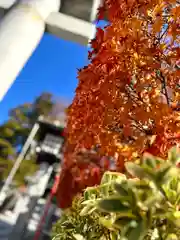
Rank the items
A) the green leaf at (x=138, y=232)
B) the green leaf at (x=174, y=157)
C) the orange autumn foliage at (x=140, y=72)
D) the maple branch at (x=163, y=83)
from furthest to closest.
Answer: the maple branch at (x=163, y=83) → the orange autumn foliage at (x=140, y=72) → the green leaf at (x=174, y=157) → the green leaf at (x=138, y=232)

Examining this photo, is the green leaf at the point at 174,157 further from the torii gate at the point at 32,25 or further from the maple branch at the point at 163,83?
the torii gate at the point at 32,25

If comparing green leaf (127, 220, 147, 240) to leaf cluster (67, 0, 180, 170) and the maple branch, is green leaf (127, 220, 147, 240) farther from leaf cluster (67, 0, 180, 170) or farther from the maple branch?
the maple branch

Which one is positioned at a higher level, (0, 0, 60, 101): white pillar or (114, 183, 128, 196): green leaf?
(0, 0, 60, 101): white pillar

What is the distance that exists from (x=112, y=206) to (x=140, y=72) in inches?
52.2

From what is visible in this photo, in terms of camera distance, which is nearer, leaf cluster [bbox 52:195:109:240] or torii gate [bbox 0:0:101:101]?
leaf cluster [bbox 52:195:109:240]

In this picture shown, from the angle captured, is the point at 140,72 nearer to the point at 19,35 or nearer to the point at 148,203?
the point at 19,35

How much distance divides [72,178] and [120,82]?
6.12 metres

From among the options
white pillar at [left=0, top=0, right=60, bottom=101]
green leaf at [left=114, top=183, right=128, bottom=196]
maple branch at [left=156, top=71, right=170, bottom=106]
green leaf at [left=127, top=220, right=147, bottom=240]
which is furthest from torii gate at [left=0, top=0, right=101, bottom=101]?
green leaf at [left=127, top=220, right=147, bottom=240]

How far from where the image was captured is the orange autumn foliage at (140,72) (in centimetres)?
→ 196

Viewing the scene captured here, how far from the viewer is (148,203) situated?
84cm

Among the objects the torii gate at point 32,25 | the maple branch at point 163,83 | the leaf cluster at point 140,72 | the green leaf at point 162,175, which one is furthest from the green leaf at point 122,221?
the torii gate at point 32,25

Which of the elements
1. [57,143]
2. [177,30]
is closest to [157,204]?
[177,30]

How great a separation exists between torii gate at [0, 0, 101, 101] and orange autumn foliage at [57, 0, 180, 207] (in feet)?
2.05

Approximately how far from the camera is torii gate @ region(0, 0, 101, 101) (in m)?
2.43
